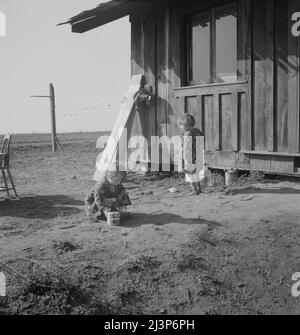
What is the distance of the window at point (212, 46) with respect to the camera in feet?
28.5

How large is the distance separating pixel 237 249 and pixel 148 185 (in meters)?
4.20

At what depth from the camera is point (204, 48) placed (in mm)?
9273

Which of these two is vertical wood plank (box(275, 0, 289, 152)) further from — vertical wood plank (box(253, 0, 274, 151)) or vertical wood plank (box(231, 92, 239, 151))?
vertical wood plank (box(231, 92, 239, 151))

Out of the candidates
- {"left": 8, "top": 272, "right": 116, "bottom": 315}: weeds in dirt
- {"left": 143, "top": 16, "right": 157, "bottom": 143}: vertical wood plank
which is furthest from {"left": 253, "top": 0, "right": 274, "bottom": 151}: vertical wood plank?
{"left": 8, "top": 272, "right": 116, "bottom": 315}: weeds in dirt

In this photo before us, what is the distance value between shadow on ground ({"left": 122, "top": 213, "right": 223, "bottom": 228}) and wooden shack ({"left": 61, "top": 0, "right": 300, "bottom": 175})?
2.47m

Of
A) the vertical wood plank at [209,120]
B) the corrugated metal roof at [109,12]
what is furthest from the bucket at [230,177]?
the corrugated metal roof at [109,12]

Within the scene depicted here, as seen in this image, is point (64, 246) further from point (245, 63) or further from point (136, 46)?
point (136, 46)

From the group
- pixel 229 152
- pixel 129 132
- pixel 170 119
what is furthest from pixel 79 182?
pixel 229 152

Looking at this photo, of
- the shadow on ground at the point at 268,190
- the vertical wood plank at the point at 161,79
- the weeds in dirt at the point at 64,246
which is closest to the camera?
the weeds in dirt at the point at 64,246

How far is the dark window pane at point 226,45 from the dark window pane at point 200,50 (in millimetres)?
270

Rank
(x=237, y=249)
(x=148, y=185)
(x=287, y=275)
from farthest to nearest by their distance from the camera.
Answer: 1. (x=148, y=185)
2. (x=237, y=249)
3. (x=287, y=275)

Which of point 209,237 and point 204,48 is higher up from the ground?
point 204,48

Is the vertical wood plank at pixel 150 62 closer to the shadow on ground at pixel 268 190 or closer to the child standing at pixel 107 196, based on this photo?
the shadow on ground at pixel 268 190
